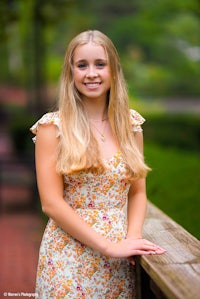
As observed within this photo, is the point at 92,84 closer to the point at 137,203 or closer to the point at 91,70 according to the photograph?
the point at 91,70

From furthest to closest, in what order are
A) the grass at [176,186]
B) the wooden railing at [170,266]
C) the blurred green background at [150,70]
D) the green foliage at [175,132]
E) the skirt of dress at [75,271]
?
the green foliage at [175,132] < the blurred green background at [150,70] < the grass at [176,186] < the skirt of dress at [75,271] < the wooden railing at [170,266]

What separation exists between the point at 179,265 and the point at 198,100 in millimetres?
35878

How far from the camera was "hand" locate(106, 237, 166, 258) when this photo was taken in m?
2.44

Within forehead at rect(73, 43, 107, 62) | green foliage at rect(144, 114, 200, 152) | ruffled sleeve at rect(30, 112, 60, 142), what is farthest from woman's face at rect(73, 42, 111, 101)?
green foliage at rect(144, 114, 200, 152)

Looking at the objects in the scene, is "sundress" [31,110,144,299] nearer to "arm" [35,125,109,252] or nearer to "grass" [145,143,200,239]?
"arm" [35,125,109,252]

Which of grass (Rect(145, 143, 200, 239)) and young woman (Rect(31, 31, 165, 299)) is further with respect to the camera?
grass (Rect(145, 143, 200, 239))

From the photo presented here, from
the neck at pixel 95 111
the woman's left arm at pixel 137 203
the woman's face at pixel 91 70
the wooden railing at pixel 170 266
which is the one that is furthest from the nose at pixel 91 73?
the wooden railing at pixel 170 266

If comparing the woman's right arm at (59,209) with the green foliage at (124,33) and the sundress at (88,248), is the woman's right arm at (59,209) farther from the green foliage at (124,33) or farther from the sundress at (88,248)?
the green foliage at (124,33)

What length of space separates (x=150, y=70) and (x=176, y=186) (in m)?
27.9

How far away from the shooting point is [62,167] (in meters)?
2.48

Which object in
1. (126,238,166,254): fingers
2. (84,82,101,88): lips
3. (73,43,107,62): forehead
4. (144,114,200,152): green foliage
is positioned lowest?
(144,114,200,152): green foliage

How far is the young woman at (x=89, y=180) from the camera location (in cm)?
249

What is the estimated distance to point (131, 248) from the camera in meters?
2.46

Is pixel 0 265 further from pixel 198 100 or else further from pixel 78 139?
pixel 198 100
